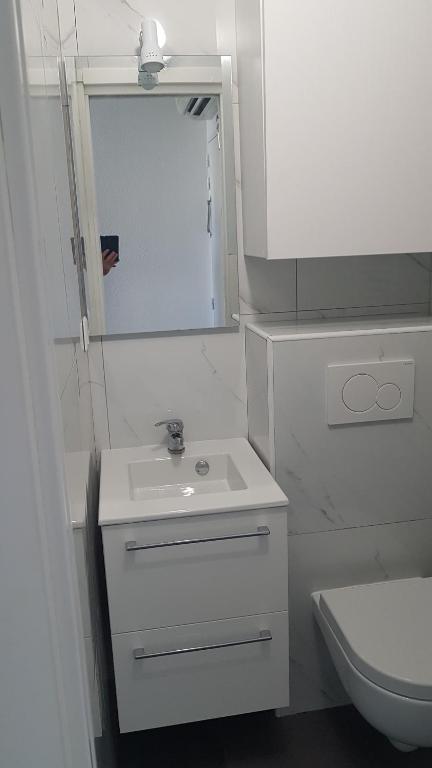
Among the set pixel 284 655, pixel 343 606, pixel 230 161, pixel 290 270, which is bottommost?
pixel 284 655

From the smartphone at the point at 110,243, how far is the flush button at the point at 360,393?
79 cm

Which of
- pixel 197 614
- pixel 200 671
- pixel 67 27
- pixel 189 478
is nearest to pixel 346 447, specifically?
pixel 189 478

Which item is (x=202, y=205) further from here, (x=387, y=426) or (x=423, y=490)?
(x=423, y=490)

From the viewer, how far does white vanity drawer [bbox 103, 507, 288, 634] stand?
1547mm

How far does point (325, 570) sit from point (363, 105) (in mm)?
1308

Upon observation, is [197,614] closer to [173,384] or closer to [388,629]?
[388,629]

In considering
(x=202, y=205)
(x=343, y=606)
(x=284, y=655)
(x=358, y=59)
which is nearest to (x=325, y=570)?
(x=343, y=606)

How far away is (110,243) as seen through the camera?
1.84 m

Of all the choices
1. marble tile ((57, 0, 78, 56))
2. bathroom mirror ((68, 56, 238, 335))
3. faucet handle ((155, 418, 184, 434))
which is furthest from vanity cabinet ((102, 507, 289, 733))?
marble tile ((57, 0, 78, 56))

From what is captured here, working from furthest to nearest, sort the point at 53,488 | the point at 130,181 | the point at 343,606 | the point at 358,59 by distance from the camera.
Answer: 1. the point at 130,181
2. the point at 343,606
3. the point at 358,59
4. the point at 53,488

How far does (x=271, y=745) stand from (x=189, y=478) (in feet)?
2.63

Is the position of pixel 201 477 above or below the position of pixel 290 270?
below

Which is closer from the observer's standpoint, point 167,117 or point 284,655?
point 284,655

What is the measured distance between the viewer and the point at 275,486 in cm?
166
